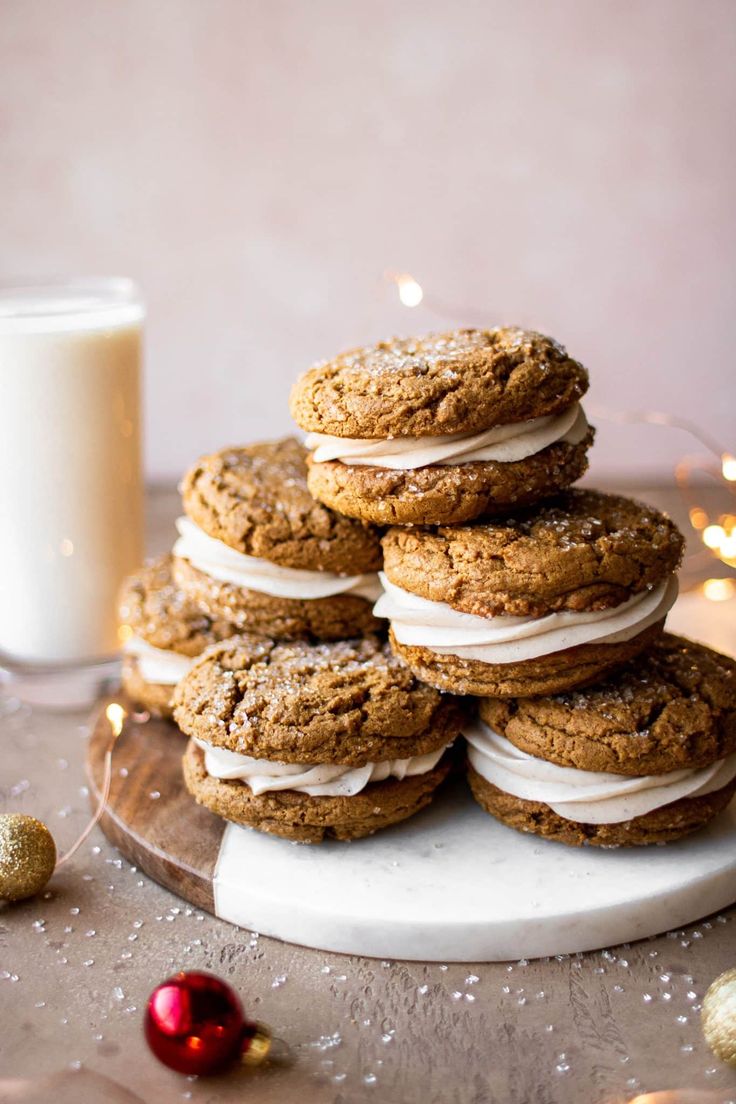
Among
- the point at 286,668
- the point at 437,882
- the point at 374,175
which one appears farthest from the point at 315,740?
the point at 374,175

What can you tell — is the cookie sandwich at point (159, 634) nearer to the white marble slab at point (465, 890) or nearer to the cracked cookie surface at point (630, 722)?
the white marble slab at point (465, 890)

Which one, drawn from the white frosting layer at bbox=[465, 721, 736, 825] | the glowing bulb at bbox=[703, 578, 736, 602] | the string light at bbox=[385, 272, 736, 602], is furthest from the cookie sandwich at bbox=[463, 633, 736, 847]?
the glowing bulb at bbox=[703, 578, 736, 602]

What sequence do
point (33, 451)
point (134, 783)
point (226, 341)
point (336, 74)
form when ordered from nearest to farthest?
1. point (134, 783)
2. point (33, 451)
3. point (336, 74)
4. point (226, 341)

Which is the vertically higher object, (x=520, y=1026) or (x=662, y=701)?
Result: (x=662, y=701)

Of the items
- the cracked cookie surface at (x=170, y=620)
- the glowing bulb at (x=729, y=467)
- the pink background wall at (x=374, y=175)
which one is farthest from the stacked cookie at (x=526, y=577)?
the pink background wall at (x=374, y=175)

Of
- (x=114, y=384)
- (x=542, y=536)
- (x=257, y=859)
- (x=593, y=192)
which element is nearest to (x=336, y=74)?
(x=593, y=192)

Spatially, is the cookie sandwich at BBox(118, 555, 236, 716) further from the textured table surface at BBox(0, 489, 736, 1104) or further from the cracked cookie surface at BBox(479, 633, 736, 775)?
the cracked cookie surface at BBox(479, 633, 736, 775)

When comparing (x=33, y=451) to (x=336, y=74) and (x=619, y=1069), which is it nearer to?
(x=619, y=1069)
